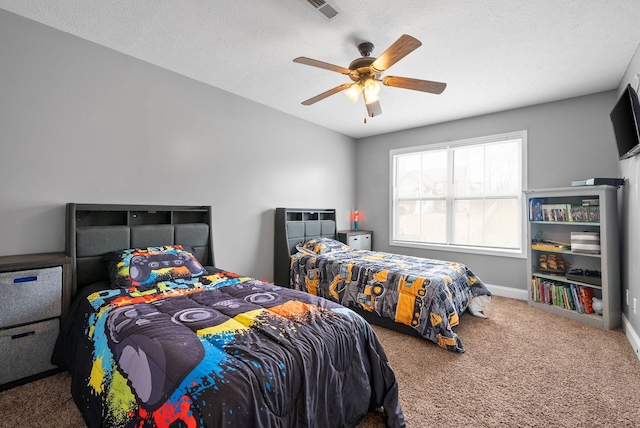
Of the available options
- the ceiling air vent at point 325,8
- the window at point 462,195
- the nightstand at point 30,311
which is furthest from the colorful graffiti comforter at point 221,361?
the window at point 462,195

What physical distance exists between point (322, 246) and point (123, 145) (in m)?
2.51

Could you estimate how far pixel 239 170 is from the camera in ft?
12.0

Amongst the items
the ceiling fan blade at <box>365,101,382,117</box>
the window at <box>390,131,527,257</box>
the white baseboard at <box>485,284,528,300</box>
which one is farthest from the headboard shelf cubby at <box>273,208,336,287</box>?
the white baseboard at <box>485,284,528,300</box>

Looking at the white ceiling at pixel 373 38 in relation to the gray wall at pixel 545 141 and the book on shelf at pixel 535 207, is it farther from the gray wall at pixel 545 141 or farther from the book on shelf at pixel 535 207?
the book on shelf at pixel 535 207

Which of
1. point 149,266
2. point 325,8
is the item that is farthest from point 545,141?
point 149,266

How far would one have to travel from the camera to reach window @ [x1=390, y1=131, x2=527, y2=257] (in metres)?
4.11

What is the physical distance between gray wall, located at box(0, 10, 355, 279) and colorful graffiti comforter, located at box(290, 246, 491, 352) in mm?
882

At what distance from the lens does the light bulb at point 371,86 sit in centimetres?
236

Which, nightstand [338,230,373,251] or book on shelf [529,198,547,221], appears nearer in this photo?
book on shelf [529,198,547,221]

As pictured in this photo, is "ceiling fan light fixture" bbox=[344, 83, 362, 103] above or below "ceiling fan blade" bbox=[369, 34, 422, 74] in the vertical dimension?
below

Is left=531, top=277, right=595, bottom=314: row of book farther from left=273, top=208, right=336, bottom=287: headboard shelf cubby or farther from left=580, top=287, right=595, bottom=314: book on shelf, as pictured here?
left=273, top=208, right=336, bottom=287: headboard shelf cubby

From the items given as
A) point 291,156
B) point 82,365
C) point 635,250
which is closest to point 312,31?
point 291,156

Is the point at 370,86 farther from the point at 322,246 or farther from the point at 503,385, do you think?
the point at 503,385

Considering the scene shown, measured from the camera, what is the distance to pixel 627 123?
2.42 meters
